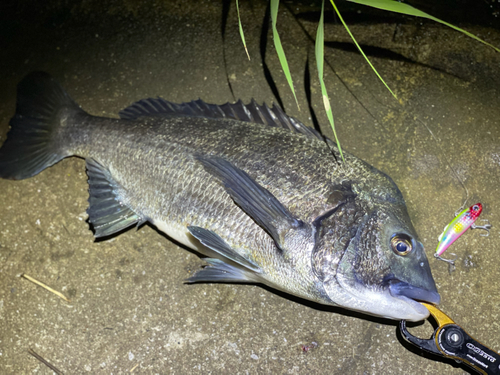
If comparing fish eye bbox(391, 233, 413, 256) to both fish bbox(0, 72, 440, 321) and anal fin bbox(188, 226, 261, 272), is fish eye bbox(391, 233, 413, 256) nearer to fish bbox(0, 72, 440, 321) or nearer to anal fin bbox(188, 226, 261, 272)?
fish bbox(0, 72, 440, 321)

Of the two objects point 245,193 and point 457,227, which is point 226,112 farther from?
point 457,227

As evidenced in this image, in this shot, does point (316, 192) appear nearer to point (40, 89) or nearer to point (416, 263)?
point (416, 263)

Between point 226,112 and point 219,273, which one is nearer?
point 219,273

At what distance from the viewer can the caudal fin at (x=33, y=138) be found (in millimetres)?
2400

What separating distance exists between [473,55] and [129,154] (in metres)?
2.22

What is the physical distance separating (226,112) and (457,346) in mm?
1651

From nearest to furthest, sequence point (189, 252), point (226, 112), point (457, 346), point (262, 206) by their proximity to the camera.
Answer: point (262, 206) < point (457, 346) < point (226, 112) < point (189, 252)

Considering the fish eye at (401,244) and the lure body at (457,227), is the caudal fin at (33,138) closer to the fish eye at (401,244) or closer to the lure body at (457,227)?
the fish eye at (401,244)

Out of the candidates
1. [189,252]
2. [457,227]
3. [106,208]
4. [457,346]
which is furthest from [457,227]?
[106,208]

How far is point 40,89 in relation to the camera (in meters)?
2.44

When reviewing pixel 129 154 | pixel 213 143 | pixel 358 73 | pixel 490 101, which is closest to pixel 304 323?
pixel 213 143

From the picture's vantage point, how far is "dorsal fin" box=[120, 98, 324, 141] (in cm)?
210

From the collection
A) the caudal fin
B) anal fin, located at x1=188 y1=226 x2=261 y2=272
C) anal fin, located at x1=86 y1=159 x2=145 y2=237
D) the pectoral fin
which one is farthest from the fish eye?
the caudal fin

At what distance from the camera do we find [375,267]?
1.71m
